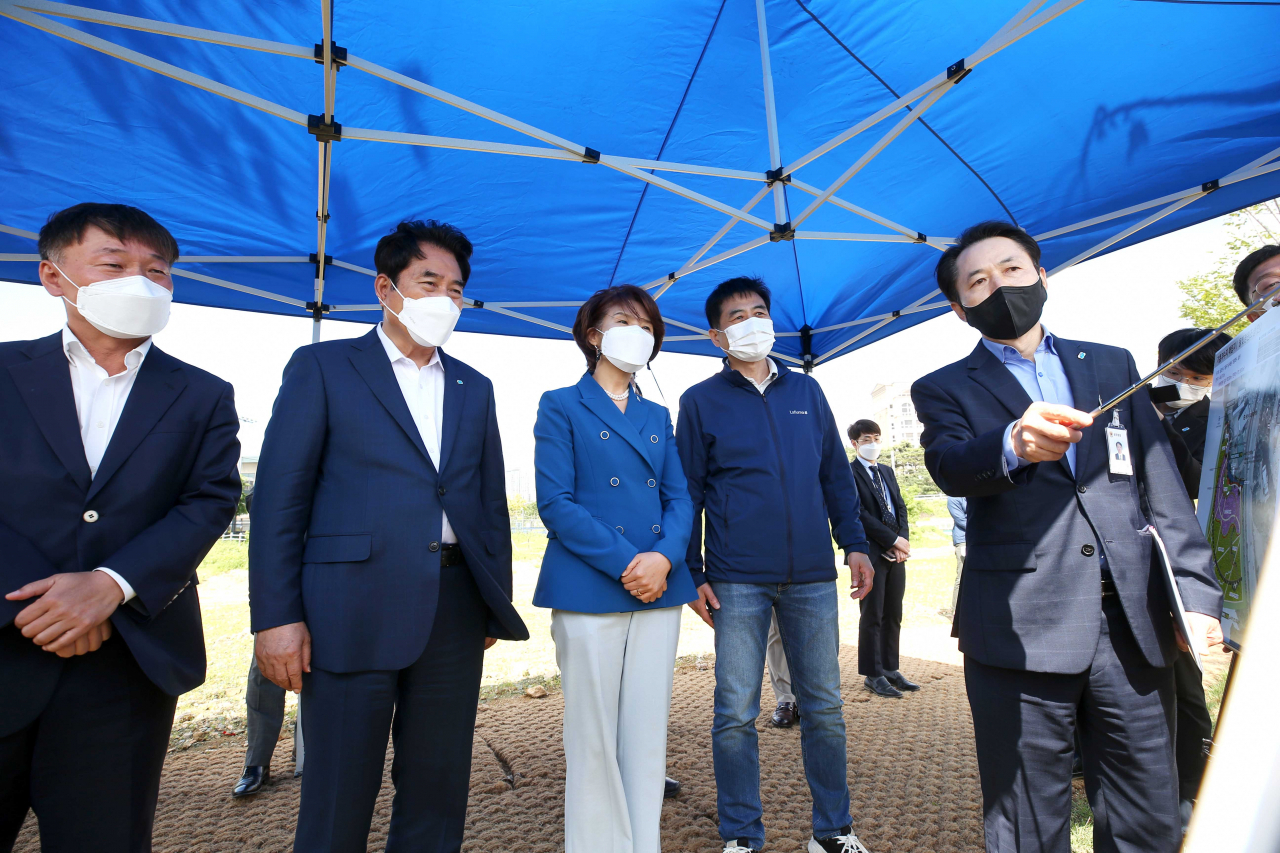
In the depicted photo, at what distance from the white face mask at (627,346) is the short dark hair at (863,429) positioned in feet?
11.7

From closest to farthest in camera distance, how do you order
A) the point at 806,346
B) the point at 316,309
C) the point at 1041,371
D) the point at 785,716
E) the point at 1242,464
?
1. the point at 1242,464
2. the point at 1041,371
3. the point at 785,716
4. the point at 316,309
5. the point at 806,346

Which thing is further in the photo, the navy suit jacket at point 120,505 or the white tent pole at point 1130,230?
the white tent pole at point 1130,230

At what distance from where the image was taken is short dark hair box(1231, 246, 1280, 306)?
2541mm

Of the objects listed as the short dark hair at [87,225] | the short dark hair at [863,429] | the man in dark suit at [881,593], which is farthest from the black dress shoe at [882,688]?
the short dark hair at [87,225]

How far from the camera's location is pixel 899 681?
4918 mm

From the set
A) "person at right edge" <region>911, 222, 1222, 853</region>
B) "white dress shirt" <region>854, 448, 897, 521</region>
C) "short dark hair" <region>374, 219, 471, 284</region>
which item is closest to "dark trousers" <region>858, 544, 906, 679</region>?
"white dress shirt" <region>854, 448, 897, 521</region>

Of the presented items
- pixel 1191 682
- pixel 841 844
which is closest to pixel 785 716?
pixel 841 844

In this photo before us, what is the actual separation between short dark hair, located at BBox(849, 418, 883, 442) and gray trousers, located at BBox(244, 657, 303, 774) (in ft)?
14.2

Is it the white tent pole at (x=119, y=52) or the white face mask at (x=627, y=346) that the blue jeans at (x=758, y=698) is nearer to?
the white face mask at (x=627, y=346)

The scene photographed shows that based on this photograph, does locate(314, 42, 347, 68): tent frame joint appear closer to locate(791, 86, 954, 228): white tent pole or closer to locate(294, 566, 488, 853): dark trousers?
locate(294, 566, 488, 853): dark trousers

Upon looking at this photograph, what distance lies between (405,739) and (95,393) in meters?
1.20

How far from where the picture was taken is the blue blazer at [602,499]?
204cm

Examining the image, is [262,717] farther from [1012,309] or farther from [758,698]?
[1012,309]

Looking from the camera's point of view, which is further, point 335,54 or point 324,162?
point 324,162
